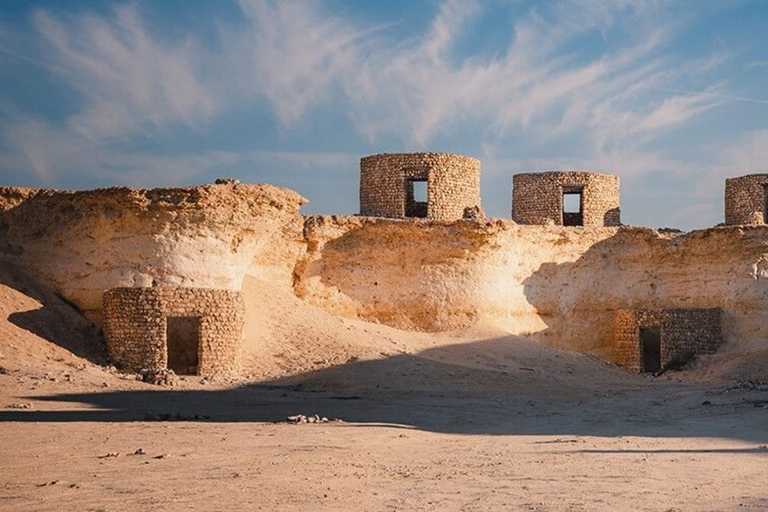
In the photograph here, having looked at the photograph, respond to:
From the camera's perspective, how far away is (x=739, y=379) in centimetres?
1975

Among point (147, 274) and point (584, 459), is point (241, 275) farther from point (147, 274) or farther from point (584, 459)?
point (584, 459)

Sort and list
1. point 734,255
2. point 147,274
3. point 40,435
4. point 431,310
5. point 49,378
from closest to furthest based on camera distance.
Result: point 40,435 → point 49,378 → point 147,274 → point 431,310 → point 734,255

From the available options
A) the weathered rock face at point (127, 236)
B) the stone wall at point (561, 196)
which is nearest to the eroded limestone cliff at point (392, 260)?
the weathered rock face at point (127, 236)

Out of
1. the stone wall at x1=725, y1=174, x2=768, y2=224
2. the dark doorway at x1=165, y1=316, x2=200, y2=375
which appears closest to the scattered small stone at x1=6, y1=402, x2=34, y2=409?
the dark doorway at x1=165, y1=316, x2=200, y2=375

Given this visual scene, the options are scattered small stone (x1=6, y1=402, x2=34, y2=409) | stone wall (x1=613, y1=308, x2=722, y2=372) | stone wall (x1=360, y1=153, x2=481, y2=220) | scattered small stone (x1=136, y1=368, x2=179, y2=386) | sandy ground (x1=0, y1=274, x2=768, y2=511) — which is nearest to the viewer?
sandy ground (x1=0, y1=274, x2=768, y2=511)

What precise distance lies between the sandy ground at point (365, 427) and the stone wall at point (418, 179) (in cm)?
442

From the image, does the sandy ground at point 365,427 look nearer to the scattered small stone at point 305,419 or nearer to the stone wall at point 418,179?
the scattered small stone at point 305,419

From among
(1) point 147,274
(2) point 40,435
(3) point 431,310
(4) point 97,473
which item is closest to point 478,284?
(3) point 431,310

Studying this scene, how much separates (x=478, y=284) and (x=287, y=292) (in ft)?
14.4

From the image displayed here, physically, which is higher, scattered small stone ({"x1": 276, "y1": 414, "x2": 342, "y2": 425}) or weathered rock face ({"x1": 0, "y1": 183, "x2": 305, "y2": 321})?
weathered rock face ({"x1": 0, "y1": 183, "x2": 305, "y2": 321})

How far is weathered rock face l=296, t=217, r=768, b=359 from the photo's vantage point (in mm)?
21234

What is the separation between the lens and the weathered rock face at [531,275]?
21.2 metres

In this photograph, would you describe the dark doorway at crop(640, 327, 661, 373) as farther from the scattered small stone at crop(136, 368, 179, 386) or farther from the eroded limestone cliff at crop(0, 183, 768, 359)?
the scattered small stone at crop(136, 368, 179, 386)

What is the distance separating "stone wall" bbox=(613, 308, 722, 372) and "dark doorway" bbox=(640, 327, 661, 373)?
1.54ft
